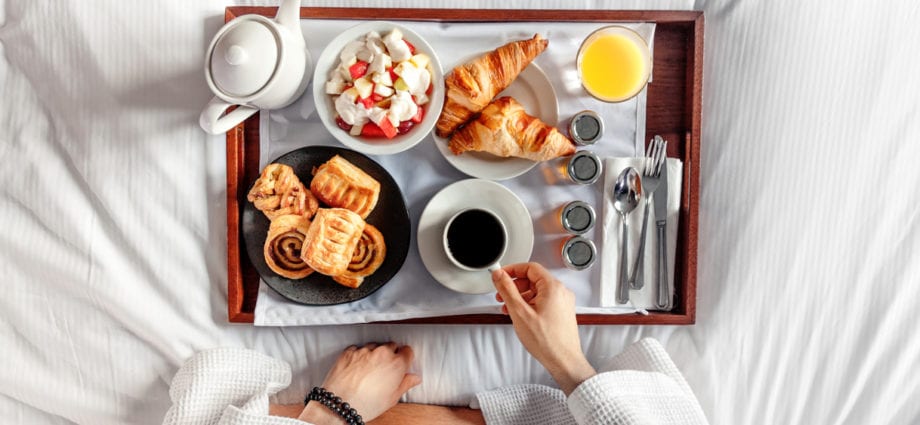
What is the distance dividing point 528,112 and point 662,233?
0.33 metres

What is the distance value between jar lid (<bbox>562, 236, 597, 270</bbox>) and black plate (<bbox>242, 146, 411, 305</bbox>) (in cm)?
29

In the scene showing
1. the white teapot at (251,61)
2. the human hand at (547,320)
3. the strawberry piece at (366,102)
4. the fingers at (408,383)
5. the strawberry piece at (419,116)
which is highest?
the white teapot at (251,61)

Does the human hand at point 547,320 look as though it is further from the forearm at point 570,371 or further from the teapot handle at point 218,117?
the teapot handle at point 218,117

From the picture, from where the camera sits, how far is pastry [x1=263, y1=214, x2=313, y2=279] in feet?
3.64

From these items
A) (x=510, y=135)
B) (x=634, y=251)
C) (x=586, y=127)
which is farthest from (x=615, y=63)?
(x=634, y=251)

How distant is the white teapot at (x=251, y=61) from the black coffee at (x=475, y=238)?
38 centimetres

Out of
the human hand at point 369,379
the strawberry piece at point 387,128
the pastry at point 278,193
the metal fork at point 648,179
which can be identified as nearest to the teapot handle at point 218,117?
the pastry at point 278,193

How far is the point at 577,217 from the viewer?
1157mm

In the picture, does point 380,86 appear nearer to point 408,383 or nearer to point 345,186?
point 345,186

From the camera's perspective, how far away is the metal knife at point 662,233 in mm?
1152

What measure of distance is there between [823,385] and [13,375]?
159 cm

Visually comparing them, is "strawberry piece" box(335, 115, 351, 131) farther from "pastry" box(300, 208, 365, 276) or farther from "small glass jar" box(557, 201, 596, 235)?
"small glass jar" box(557, 201, 596, 235)

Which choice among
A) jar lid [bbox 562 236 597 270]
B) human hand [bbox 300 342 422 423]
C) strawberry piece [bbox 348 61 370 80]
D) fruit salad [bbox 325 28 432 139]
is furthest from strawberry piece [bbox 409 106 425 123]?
human hand [bbox 300 342 422 423]

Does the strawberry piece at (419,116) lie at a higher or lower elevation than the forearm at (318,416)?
higher
